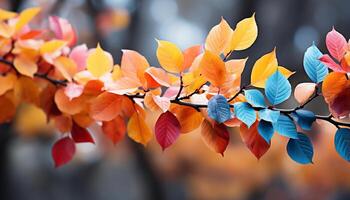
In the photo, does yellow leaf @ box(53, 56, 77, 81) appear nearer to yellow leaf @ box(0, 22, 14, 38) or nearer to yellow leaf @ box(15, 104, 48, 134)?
yellow leaf @ box(0, 22, 14, 38)

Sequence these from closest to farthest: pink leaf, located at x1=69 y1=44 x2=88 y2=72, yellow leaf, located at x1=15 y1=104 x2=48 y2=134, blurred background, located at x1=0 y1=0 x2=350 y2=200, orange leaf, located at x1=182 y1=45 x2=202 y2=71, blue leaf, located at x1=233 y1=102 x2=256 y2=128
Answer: blue leaf, located at x1=233 y1=102 x2=256 y2=128 < orange leaf, located at x1=182 y1=45 x2=202 y2=71 < pink leaf, located at x1=69 y1=44 x2=88 y2=72 < blurred background, located at x1=0 y1=0 x2=350 y2=200 < yellow leaf, located at x1=15 y1=104 x2=48 y2=134

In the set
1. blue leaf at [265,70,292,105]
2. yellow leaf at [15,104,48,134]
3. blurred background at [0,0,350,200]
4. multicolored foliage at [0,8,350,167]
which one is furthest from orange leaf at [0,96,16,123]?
yellow leaf at [15,104,48,134]

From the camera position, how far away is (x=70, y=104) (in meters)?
0.53

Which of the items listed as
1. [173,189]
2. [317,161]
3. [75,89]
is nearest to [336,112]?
[75,89]

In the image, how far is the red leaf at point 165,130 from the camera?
0.44 metres

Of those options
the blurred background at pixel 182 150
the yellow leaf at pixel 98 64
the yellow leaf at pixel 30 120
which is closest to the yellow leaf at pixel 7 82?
the yellow leaf at pixel 98 64

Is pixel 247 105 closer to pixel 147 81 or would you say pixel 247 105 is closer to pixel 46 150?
pixel 147 81

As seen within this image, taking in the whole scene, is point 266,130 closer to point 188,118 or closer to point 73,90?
point 188,118

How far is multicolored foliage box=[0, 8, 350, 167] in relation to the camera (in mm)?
396

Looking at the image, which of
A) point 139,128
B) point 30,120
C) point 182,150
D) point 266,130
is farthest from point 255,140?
point 30,120

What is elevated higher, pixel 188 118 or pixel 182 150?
pixel 188 118

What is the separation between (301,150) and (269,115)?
42mm

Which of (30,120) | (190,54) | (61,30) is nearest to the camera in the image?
(190,54)

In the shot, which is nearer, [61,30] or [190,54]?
[190,54]
